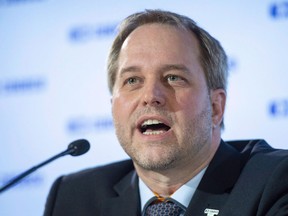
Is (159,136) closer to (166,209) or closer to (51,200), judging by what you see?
(166,209)

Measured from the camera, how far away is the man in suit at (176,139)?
2.22m

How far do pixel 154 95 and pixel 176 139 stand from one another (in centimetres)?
19

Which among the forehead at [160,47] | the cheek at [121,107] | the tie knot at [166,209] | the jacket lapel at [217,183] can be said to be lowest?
the tie knot at [166,209]

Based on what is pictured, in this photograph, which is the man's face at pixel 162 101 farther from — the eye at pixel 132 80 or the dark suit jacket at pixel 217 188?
the dark suit jacket at pixel 217 188

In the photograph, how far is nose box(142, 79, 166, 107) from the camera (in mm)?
2225

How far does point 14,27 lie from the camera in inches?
142

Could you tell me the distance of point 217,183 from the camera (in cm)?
230

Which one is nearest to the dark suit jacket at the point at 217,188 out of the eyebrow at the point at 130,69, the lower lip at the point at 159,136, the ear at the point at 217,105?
the ear at the point at 217,105

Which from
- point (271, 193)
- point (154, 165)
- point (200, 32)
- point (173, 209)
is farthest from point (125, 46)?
point (271, 193)

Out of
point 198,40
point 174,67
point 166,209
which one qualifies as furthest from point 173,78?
point 166,209

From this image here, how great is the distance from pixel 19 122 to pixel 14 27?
0.59 meters

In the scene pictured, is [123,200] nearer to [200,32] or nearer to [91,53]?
[200,32]

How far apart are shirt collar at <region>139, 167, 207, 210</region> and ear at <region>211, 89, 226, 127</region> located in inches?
9.1

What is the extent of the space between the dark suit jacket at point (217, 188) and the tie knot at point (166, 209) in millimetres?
69
